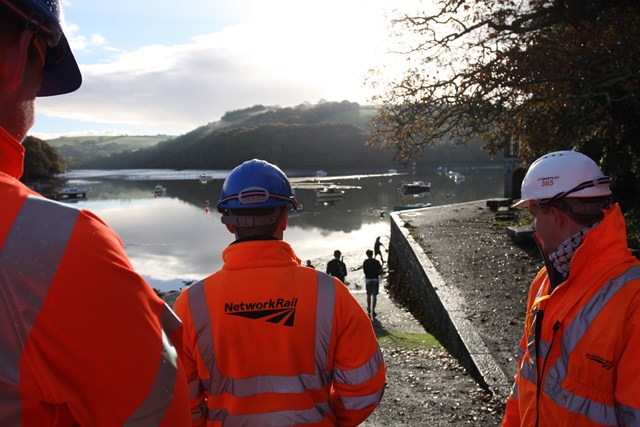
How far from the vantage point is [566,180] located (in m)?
2.81

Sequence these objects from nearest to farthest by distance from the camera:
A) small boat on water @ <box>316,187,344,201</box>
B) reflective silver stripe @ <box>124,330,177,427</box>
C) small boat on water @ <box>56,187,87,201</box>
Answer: reflective silver stripe @ <box>124,330,177,427</box>
small boat on water @ <box>316,187,344,201</box>
small boat on water @ <box>56,187,87,201</box>

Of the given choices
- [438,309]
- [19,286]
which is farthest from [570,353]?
[438,309]

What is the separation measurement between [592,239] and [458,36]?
12725mm

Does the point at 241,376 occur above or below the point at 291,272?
below

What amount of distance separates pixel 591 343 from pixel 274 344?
149cm

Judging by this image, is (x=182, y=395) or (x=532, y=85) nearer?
(x=182, y=395)

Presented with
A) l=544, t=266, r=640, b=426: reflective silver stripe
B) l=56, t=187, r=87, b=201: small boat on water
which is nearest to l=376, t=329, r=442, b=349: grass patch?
l=544, t=266, r=640, b=426: reflective silver stripe

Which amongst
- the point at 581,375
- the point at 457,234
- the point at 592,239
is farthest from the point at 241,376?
the point at 457,234

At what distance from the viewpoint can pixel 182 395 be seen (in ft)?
3.64

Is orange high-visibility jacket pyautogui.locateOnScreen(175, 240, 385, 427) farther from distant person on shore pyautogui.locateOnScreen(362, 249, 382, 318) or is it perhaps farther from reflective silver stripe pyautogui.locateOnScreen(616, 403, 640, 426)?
distant person on shore pyautogui.locateOnScreen(362, 249, 382, 318)

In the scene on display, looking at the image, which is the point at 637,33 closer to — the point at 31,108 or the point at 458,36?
the point at 458,36

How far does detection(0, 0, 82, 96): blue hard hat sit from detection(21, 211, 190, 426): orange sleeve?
17.9 inches

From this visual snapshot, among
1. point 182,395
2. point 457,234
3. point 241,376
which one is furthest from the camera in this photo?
point 457,234

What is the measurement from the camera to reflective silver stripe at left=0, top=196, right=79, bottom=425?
927 millimetres
